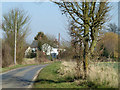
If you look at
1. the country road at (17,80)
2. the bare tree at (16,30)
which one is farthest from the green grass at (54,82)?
the bare tree at (16,30)

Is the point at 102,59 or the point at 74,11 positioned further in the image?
the point at 102,59

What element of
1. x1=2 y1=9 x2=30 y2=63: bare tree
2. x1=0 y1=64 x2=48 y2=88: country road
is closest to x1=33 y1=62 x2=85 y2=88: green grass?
x1=0 y1=64 x2=48 y2=88: country road

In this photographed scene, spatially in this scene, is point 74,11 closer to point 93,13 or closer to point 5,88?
point 93,13

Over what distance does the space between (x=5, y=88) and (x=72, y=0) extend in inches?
227

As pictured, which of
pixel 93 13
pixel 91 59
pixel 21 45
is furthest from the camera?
pixel 21 45

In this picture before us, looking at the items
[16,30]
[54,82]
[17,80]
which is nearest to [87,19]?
[54,82]

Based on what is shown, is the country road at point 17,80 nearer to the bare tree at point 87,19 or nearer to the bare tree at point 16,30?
the bare tree at point 87,19

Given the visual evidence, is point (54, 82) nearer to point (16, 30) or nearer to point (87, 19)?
point (87, 19)

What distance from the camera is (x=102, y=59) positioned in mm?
12922

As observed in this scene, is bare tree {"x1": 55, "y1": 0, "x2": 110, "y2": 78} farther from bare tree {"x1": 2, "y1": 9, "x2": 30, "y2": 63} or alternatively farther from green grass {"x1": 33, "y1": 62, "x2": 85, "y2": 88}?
bare tree {"x1": 2, "y1": 9, "x2": 30, "y2": 63}

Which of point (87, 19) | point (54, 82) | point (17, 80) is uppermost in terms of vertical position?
point (87, 19)

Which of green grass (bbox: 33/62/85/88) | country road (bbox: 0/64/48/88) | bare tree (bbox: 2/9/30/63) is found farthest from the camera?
bare tree (bbox: 2/9/30/63)

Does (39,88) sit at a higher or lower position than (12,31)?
lower

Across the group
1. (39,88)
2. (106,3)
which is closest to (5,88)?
(39,88)
